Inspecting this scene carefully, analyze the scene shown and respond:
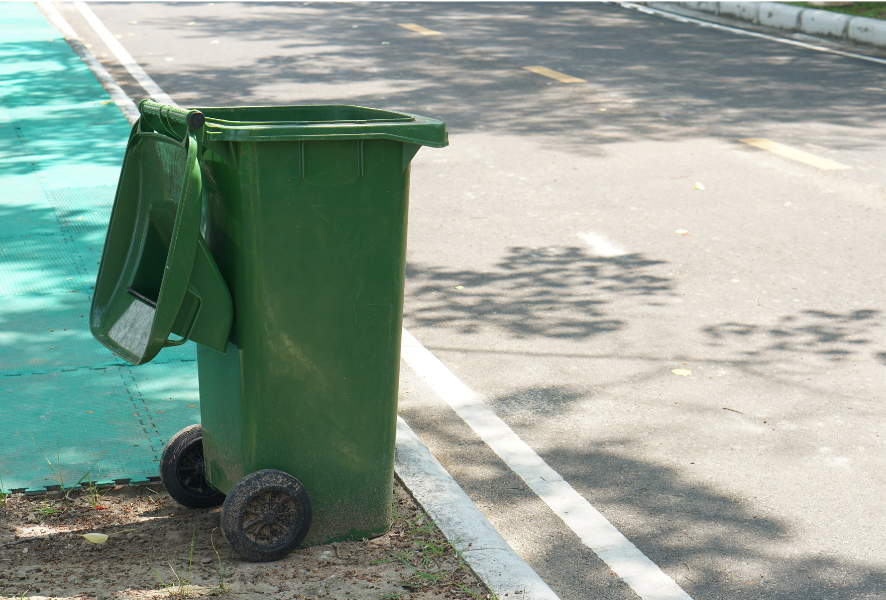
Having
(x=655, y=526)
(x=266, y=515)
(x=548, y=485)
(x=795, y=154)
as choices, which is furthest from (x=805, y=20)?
(x=266, y=515)

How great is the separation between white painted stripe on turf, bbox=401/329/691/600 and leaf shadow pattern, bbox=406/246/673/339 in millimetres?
567

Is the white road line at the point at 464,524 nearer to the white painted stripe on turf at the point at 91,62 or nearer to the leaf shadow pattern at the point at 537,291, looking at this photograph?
the leaf shadow pattern at the point at 537,291

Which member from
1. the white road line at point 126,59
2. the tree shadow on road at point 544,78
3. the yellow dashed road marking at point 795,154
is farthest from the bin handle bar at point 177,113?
the white road line at point 126,59

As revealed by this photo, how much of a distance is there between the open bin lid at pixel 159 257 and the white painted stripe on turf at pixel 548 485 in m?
1.43

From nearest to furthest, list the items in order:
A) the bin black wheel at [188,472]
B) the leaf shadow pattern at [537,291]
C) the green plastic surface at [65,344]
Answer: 1. the bin black wheel at [188,472]
2. the green plastic surface at [65,344]
3. the leaf shadow pattern at [537,291]

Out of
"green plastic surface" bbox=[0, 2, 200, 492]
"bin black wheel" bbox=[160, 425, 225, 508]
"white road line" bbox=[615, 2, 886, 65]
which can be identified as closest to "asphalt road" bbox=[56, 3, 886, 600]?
"white road line" bbox=[615, 2, 886, 65]

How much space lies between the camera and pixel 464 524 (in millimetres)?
3297

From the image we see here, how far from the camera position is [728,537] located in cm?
342

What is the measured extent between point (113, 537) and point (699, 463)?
2.25 m

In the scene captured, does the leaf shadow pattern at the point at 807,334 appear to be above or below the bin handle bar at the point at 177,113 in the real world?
below

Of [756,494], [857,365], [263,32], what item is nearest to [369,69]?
[263,32]

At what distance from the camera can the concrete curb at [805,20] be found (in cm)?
1421

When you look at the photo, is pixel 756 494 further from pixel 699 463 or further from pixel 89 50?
pixel 89 50

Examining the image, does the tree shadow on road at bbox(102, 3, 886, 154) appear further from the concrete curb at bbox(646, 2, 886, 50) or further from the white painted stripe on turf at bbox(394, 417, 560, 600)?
the white painted stripe on turf at bbox(394, 417, 560, 600)
